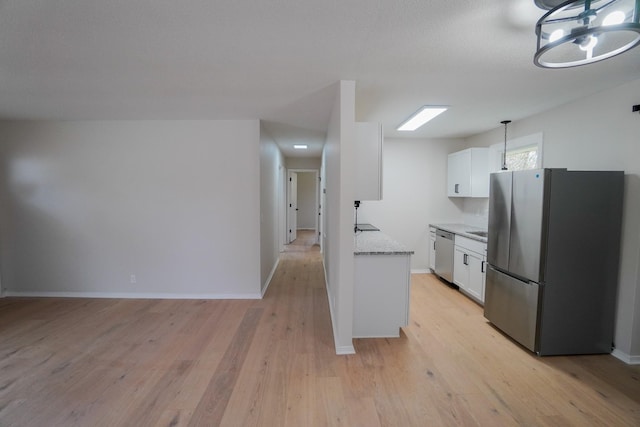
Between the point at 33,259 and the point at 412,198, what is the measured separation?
5.89 m

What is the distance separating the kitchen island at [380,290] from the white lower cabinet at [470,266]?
135 centimetres

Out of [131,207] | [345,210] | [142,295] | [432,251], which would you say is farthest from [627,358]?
[131,207]

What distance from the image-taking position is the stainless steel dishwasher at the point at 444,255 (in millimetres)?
4117

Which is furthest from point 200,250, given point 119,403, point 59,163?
Answer: point 59,163

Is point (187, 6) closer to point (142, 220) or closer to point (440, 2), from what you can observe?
point (440, 2)

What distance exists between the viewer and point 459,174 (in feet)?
14.4

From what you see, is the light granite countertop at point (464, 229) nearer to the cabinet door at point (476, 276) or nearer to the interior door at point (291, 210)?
the cabinet door at point (476, 276)

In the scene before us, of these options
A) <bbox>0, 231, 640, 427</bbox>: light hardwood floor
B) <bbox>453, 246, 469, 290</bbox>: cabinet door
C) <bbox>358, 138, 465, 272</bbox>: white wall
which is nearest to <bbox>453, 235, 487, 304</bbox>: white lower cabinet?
<bbox>453, 246, 469, 290</bbox>: cabinet door

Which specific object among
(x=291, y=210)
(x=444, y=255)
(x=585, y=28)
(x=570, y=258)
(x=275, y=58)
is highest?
(x=275, y=58)

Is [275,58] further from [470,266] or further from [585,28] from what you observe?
[470,266]

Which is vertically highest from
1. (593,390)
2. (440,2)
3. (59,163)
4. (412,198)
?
(440,2)

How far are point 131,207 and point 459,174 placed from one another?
5.02m

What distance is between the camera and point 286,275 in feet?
15.7

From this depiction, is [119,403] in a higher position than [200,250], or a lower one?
lower
